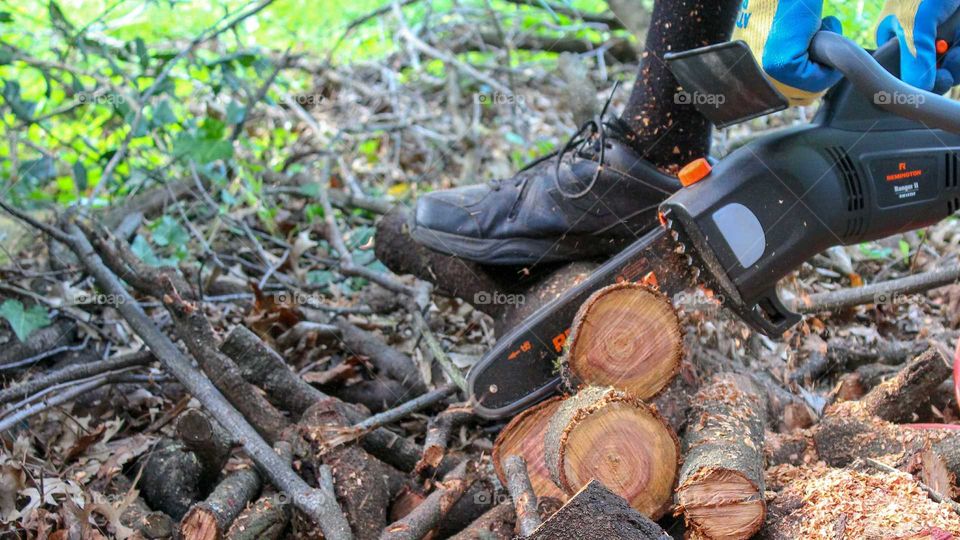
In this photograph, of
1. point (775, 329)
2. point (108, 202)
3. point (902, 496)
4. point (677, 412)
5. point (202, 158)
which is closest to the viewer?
point (902, 496)

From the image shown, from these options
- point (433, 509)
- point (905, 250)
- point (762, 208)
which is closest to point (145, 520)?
point (433, 509)

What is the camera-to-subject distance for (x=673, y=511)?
154 cm

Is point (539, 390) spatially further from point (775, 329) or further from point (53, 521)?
A: point (53, 521)

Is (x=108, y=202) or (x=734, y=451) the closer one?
(x=734, y=451)

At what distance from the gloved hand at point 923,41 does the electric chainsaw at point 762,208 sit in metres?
0.06

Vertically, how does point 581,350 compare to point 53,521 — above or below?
above

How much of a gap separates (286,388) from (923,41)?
1591mm

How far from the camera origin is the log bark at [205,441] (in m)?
1.67

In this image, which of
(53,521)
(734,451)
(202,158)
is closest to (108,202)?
(202,158)

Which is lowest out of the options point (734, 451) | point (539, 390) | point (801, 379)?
point (801, 379)

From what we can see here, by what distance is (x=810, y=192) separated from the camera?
6.12 feet

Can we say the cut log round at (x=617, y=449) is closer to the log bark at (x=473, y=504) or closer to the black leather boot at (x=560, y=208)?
the log bark at (x=473, y=504)

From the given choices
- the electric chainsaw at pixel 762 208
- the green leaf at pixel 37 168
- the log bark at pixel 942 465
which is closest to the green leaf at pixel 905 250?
the electric chainsaw at pixel 762 208

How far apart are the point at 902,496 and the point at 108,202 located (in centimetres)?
285
